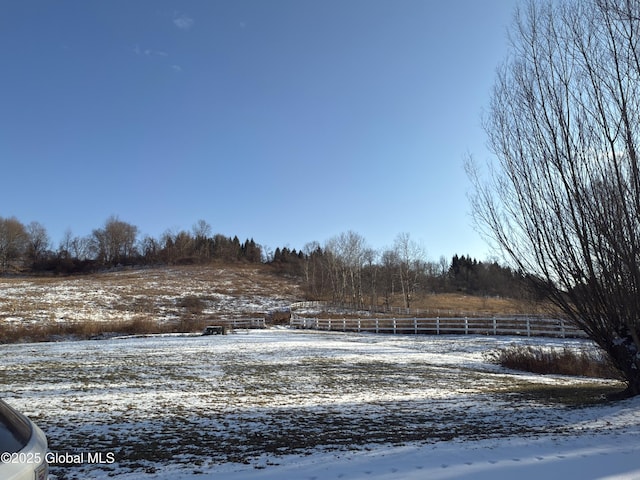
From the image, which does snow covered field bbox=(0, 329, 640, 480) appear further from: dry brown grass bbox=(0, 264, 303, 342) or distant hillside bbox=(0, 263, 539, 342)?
dry brown grass bbox=(0, 264, 303, 342)

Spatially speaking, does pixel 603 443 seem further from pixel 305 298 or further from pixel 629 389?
pixel 305 298

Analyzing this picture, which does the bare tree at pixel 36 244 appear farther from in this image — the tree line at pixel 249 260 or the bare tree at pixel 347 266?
the bare tree at pixel 347 266

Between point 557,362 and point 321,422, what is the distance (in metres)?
12.2

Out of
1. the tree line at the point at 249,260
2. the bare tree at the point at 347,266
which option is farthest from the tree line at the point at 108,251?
the bare tree at the point at 347,266

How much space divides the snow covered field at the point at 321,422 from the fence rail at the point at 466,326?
915 cm

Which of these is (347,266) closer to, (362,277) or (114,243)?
(362,277)

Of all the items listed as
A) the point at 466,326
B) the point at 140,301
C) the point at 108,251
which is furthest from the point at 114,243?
the point at 466,326

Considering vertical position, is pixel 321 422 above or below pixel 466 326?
above

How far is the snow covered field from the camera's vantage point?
4.59 metres

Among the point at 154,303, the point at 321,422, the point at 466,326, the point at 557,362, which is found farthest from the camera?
the point at 154,303

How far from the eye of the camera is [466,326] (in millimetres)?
28750

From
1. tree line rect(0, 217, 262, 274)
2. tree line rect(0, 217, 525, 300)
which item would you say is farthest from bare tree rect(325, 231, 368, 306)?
tree line rect(0, 217, 262, 274)

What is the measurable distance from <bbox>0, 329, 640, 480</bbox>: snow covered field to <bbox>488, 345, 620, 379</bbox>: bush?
1381 mm

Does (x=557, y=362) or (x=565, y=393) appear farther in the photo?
(x=557, y=362)
